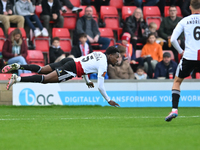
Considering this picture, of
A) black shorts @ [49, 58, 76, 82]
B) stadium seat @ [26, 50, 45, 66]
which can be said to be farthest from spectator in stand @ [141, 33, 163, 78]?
black shorts @ [49, 58, 76, 82]

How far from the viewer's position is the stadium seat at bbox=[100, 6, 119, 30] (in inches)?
664

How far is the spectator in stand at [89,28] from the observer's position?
15.3m

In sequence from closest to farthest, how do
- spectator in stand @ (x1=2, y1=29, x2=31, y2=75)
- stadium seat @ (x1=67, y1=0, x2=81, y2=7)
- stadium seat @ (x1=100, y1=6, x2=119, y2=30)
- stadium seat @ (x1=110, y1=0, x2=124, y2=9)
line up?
spectator in stand @ (x1=2, y1=29, x2=31, y2=75), stadium seat @ (x1=100, y1=6, x2=119, y2=30), stadium seat @ (x1=67, y1=0, x2=81, y2=7), stadium seat @ (x1=110, y1=0, x2=124, y2=9)

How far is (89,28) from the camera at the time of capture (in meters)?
15.4

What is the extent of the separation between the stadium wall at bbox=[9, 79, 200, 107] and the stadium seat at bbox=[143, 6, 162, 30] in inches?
206

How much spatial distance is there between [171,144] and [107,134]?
107 cm

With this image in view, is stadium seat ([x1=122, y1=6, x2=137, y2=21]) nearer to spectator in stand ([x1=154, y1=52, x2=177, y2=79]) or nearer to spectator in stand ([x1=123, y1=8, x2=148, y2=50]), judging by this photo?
spectator in stand ([x1=123, y1=8, x2=148, y2=50])

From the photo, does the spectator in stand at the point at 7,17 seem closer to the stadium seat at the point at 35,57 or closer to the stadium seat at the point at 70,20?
the stadium seat at the point at 35,57

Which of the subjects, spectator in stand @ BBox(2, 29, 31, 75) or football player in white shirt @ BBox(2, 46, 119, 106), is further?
spectator in stand @ BBox(2, 29, 31, 75)

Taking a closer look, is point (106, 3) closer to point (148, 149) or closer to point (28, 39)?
point (28, 39)

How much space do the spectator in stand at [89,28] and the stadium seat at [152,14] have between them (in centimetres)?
273

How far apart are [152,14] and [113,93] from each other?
5918 mm

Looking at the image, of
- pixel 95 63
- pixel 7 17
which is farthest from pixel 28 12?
pixel 95 63

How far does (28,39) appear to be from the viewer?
50.0ft
